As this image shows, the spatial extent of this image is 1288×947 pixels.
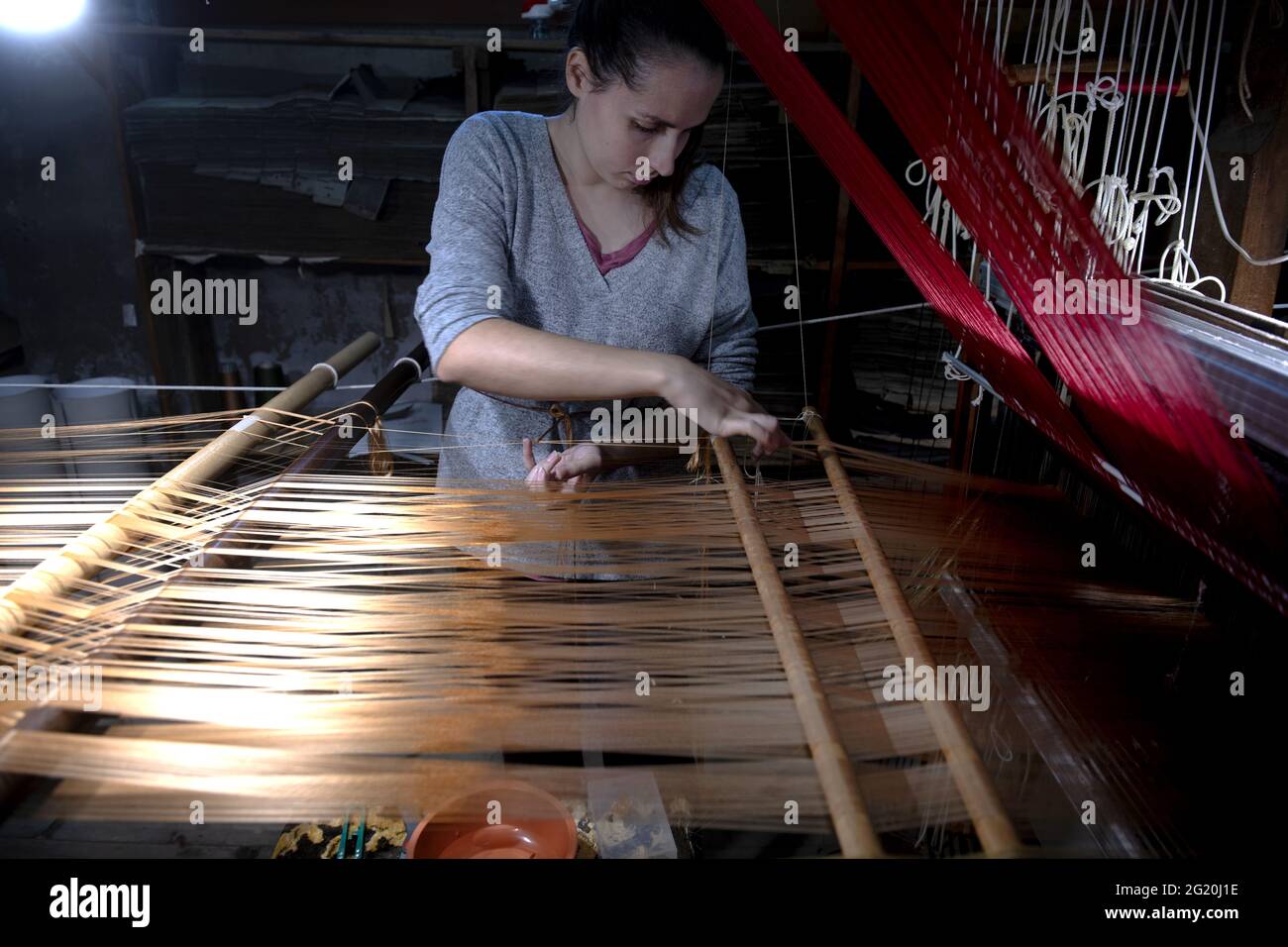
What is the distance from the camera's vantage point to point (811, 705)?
2.41 feet

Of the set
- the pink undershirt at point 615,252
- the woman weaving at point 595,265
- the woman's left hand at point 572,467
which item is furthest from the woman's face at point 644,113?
the woman's left hand at point 572,467

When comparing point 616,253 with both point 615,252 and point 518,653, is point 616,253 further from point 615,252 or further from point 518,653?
point 518,653

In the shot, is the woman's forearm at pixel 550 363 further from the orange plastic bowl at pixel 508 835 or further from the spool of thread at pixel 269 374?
the spool of thread at pixel 269 374

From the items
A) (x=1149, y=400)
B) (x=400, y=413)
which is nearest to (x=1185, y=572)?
(x=1149, y=400)

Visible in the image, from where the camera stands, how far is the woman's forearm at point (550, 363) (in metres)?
1.28

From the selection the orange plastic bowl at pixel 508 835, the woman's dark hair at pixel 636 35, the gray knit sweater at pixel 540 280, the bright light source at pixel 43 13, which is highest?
the bright light source at pixel 43 13

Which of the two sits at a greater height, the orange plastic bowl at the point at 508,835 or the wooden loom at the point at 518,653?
the wooden loom at the point at 518,653

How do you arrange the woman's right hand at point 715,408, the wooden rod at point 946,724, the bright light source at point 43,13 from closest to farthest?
the wooden rod at point 946,724, the woman's right hand at point 715,408, the bright light source at point 43,13

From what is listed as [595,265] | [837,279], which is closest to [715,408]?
[595,265]

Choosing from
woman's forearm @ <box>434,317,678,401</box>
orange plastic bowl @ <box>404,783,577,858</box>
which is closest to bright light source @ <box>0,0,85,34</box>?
woman's forearm @ <box>434,317,678,401</box>

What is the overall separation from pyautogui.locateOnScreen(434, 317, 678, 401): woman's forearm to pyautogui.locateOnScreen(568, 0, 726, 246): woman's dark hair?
1.39 ft

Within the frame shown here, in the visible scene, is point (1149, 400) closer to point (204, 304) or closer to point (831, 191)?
point (831, 191)

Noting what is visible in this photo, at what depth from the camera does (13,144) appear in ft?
13.5

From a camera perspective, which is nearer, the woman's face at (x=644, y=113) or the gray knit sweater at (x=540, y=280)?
the woman's face at (x=644, y=113)
